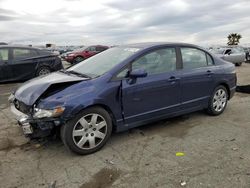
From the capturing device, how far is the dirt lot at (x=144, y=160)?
286cm

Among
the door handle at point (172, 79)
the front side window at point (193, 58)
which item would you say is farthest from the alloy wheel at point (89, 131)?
the front side window at point (193, 58)

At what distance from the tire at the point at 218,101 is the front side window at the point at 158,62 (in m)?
1.28

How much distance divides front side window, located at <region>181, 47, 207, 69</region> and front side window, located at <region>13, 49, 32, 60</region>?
22.3ft

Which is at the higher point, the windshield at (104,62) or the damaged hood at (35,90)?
the windshield at (104,62)

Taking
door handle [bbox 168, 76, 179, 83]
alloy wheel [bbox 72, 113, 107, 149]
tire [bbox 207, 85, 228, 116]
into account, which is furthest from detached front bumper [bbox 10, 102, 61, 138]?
tire [bbox 207, 85, 228, 116]

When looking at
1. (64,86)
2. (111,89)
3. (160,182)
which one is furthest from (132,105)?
(160,182)

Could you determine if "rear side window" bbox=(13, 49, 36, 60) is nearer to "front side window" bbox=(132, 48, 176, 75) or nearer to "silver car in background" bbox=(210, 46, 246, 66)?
"front side window" bbox=(132, 48, 176, 75)

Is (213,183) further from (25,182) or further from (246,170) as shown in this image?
(25,182)

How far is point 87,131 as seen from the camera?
3.43 metres

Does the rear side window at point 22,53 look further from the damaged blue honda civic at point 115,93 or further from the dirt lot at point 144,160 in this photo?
the damaged blue honda civic at point 115,93

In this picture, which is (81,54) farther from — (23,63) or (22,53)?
(23,63)

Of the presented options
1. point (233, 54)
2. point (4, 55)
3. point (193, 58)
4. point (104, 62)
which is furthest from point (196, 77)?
point (233, 54)

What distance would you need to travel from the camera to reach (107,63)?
404 cm

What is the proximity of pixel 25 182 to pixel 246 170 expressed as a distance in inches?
105
